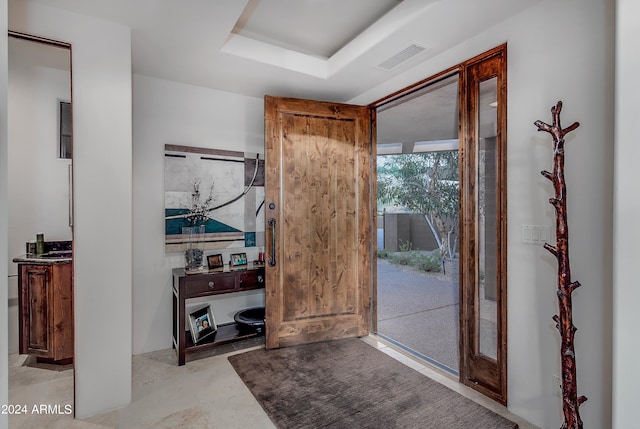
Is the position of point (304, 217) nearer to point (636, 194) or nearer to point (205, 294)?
point (205, 294)

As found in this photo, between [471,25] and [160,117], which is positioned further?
[160,117]

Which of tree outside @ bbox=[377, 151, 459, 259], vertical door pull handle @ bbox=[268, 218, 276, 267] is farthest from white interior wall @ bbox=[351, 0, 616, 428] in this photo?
vertical door pull handle @ bbox=[268, 218, 276, 267]

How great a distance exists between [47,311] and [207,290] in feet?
3.61

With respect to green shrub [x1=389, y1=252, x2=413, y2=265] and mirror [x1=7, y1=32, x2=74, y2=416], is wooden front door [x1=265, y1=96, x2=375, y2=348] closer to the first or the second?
mirror [x1=7, y1=32, x2=74, y2=416]

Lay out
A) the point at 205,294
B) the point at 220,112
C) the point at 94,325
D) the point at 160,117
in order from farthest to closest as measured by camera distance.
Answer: the point at 220,112, the point at 160,117, the point at 205,294, the point at 94,325

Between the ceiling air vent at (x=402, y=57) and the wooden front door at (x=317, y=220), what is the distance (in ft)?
2.22

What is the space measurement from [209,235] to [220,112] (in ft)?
4.29

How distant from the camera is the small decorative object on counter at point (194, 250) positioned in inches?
117

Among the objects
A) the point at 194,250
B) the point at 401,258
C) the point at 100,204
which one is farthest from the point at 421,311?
the point at 100,204

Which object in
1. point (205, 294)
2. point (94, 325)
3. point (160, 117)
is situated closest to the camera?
point (94, 325)

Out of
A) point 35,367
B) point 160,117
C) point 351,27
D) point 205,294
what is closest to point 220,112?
point 160,117

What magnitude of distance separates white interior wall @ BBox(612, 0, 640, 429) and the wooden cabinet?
3.02 meters

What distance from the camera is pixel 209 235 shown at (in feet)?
10.7

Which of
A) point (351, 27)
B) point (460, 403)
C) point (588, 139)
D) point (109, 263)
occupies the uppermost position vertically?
point (351, 27)
